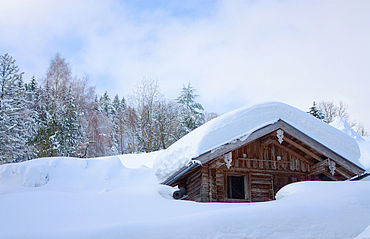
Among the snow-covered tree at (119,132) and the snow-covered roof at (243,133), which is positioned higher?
the snow-covered tree at (119,132)

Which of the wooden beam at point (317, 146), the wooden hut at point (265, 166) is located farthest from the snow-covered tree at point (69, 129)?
the wooden beam at point (317, 146)

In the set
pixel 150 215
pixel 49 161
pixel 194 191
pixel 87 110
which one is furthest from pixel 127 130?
pixel 150 215

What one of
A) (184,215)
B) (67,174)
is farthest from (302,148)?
(67,174)

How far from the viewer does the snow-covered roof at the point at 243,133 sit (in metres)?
9.89

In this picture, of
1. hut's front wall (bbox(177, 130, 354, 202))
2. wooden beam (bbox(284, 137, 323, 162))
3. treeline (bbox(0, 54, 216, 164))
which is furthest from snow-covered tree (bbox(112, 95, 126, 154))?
wooden beam (bbox(284, 137, 323, 162))

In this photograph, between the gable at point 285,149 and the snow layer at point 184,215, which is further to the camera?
the gable at point 285,149

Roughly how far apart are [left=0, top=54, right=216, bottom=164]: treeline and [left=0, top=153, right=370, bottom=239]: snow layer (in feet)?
53.4

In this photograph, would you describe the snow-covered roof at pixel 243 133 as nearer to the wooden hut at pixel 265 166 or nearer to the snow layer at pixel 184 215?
the wooden hut at pixel 265 166

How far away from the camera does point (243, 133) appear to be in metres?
10.2

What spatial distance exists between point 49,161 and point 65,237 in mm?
13532

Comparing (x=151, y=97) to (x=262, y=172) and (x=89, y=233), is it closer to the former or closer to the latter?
(x=262, y=172)

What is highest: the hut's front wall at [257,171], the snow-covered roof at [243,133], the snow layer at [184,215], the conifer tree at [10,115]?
the conifer tree at [10,115]

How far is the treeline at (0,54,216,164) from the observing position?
2295 cm

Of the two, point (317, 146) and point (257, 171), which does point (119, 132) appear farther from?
point (317, 146)
